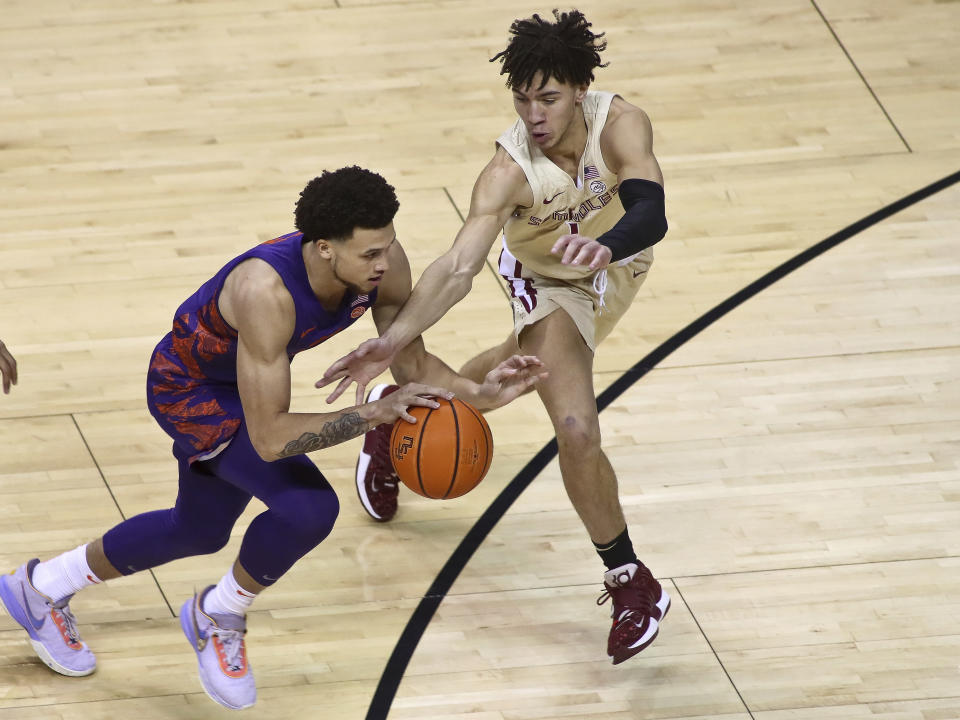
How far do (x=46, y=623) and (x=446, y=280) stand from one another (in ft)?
5.59

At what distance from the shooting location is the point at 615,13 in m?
8.66

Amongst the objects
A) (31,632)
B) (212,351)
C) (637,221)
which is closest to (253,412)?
(212,351)

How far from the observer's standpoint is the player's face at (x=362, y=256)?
149 inches

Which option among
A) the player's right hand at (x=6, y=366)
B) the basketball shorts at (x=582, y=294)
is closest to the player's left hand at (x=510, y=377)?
the basketball shorts at (x=582, y=294)

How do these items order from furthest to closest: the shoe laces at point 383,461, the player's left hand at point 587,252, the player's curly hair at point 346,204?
the shoe laces at point 383,461 < the player's left hand at point 587,252 < the player's curly hair at point 346,204

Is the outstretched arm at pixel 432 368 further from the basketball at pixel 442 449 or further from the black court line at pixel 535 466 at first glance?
the black court line at pixel 535 466

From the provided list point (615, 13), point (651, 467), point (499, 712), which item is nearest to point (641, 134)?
point (651, 467)

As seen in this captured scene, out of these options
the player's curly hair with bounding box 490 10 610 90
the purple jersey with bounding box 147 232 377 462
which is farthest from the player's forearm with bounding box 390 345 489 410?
the player's curly hair with bounding box 490 10 610 90

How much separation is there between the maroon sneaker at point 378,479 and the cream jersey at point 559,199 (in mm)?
785

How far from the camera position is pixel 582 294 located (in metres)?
4.85

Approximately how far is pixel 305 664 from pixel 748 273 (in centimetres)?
306

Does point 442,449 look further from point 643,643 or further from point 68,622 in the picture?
point 68,622

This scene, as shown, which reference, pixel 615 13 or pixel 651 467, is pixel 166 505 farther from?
pixel 615 13

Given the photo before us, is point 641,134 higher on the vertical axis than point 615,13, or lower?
higher
